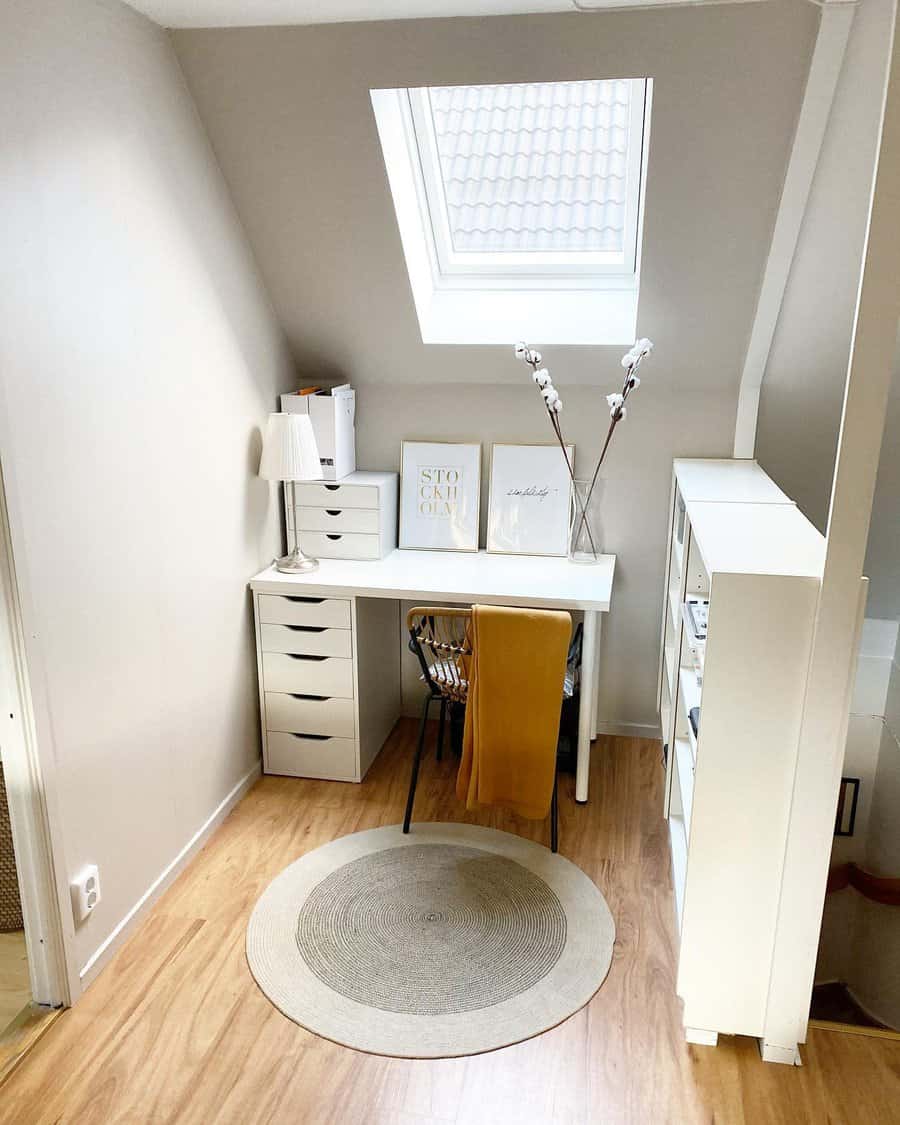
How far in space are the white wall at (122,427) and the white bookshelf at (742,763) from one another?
1338mm

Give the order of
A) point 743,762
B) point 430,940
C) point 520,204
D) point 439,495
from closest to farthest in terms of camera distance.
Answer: point 743,762
point 430,940
point 520,204
point 439,495

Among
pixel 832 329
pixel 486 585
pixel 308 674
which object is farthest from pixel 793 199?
pixel 308 674

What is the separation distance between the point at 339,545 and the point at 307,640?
1.36 feet

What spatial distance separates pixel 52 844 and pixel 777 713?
1523 millimetres

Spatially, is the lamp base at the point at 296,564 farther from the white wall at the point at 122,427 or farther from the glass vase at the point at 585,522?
the glass vase at the point at 585,522

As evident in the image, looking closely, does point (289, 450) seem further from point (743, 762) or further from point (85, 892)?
point (743, 762)

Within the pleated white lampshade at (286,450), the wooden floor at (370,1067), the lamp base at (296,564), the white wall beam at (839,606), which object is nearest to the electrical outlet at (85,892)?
the wooden floor at (370,1067)

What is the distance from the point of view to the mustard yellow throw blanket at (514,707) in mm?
2311

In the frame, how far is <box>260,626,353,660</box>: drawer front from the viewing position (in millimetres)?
2852

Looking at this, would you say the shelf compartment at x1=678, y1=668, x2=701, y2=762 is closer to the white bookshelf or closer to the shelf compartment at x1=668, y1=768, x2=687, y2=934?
the shelf compartment at x1=668, y1=768, x2=687, y2=934

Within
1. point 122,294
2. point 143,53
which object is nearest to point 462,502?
point 122,294

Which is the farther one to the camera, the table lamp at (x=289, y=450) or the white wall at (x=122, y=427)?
the table lamp at (x=289, y=450)

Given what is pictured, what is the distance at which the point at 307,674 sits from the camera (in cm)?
289

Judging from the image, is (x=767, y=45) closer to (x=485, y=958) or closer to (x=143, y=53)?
(x=143, y=53)
